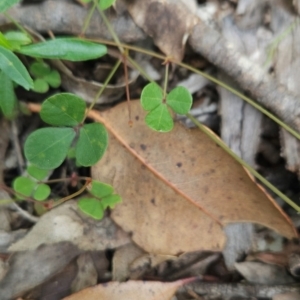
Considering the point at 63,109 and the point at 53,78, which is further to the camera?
the point at 53,78

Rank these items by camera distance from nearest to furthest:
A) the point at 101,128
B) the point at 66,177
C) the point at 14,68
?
the point at 14,68, the point at 101,128, the point at 66,177

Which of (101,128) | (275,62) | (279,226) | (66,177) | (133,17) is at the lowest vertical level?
(279,226)

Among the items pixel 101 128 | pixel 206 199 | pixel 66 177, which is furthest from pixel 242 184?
pixel 66 177

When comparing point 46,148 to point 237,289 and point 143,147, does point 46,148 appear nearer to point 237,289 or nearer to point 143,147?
point 143,147

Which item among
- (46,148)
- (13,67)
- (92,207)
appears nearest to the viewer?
(13,67)

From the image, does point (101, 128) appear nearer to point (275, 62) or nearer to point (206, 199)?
point (206, 199)

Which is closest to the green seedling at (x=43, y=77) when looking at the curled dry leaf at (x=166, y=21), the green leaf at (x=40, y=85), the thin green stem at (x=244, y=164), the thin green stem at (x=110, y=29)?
the green leaf at (x=40, y=85)

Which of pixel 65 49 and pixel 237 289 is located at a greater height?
pixel 65 49

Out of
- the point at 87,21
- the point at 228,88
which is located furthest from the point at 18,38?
the point at 228,88
